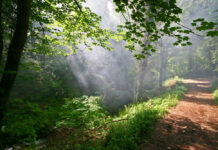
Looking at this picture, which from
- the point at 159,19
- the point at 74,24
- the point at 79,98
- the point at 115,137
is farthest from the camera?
the point at 79,98

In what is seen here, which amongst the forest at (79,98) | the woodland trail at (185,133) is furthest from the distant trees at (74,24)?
the woodland trail at (185,133)

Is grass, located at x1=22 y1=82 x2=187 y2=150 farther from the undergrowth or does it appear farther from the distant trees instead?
the distant trees

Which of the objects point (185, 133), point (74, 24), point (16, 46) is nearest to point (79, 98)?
point (74, 24)

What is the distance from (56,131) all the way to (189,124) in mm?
5192

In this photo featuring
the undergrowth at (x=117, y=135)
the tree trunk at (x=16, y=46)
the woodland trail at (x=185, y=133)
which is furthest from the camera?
the woodland trail at (x=185, y=133)

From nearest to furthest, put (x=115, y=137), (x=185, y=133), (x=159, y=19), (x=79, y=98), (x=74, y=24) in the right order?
(x=159, y=19), (x=115, y=137), (x=185, y=133), (x=74, y=24), (x=79, y=98)

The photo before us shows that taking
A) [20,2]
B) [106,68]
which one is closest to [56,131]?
[20,2]

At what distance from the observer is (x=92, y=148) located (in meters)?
2.90

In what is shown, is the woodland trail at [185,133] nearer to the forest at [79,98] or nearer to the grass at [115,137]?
the forest at [79,98]

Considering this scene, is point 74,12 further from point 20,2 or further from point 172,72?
point 172,72

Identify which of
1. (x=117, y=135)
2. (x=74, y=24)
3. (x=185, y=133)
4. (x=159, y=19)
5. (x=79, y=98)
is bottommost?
(x=185, y=133)

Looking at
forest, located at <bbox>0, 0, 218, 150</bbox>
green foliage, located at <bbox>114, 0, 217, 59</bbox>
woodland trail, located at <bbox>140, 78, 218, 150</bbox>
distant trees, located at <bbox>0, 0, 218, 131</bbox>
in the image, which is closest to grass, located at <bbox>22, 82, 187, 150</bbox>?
forest, located at <bbox>0, 0, 218, 150</bbox>

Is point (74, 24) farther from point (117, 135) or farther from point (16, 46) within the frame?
point (117, 135)

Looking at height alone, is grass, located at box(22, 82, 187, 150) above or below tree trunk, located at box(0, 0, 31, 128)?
below
